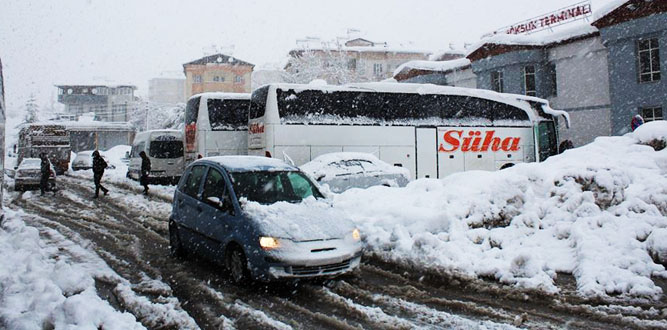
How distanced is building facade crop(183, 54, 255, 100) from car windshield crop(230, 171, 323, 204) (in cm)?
6446

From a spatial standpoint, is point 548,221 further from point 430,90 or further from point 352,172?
point 430,90

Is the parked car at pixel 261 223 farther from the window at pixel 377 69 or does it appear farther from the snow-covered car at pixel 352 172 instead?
the window at pixel 377 69

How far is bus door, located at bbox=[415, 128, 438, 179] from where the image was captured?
17438 millimetres

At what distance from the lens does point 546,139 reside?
19266 millimetres

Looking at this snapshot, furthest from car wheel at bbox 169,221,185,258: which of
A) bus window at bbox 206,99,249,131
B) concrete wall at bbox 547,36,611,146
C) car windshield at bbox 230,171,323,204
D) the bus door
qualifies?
concrete wall at bbox 547,36,611,146

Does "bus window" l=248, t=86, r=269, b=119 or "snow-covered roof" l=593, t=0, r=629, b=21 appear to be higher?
"snow-covered roof" l=593, t=0, r=629, b=21

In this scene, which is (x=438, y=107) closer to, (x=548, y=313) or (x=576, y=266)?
(x=576, y=266)

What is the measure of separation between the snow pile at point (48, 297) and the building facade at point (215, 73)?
6523 cm

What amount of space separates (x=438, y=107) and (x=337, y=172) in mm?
5769

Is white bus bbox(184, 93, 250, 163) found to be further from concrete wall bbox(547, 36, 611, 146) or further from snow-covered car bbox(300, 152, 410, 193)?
concrete wall bbox(547, 36, 611, 146)

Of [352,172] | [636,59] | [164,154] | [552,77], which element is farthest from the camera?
[552,77]

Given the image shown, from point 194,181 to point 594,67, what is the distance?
26.6 metres

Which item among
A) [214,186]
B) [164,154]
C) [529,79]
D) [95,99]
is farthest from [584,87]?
[95,99]

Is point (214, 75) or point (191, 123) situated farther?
point (214, 75)
